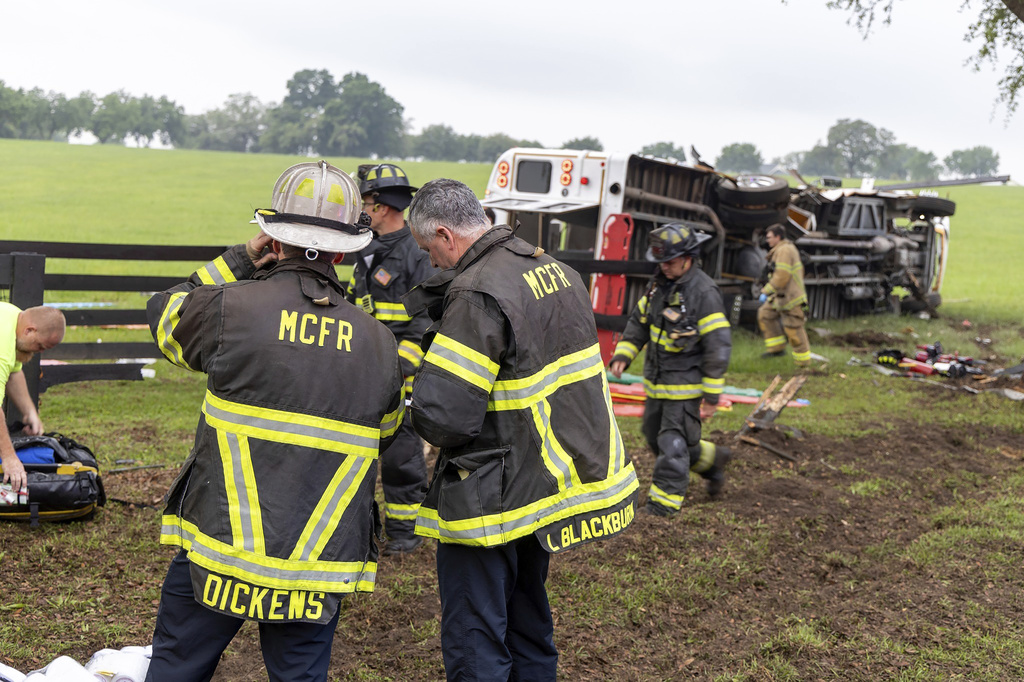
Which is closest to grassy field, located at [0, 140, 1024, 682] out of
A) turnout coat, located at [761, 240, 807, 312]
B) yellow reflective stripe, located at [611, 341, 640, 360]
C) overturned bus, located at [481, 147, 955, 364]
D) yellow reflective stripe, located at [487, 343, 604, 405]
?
yellow reflective stripe, located at [611, 341, 640, 360]

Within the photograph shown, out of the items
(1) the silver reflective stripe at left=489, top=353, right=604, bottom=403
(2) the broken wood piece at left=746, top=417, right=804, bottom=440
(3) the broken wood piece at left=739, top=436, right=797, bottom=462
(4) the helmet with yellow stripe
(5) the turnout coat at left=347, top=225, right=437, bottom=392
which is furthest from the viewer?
(2) the broken wood piece at left=746, top=417, right=804, bottom=440

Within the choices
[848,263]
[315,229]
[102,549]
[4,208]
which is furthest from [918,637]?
[4,208]

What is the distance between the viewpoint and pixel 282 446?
93.8 inches

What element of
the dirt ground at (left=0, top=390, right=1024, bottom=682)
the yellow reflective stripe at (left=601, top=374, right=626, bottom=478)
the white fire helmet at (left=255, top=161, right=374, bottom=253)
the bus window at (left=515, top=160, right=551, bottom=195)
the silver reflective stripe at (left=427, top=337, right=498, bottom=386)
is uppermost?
the bus window at (left=515, top=160, right=551, bottom=195)

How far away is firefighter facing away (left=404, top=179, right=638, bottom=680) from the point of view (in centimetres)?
269

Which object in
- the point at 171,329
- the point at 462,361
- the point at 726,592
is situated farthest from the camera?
the point at 726,592

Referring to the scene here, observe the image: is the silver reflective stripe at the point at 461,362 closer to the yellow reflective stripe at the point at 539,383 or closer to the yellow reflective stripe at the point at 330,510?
the yellow reflective stripe at the point at 539,383

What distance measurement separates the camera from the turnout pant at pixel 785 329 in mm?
11805

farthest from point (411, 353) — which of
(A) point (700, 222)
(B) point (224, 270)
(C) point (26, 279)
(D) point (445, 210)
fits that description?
(A) point (700, 222)

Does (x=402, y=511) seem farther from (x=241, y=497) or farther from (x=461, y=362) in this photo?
(x=241, y=497)

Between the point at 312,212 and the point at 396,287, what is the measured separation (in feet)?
8.02

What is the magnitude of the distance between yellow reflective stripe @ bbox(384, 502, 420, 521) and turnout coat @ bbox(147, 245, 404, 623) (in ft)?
8.23

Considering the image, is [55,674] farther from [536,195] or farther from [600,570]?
[536,195]

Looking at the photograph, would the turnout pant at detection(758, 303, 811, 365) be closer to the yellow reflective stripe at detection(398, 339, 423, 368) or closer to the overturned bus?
the overturned bus
